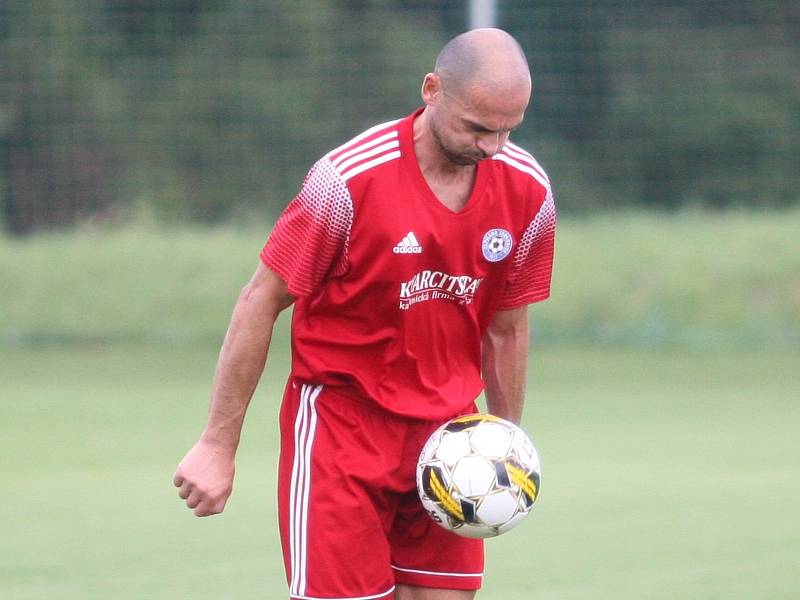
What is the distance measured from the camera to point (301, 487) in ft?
13.3

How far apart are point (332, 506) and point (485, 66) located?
3.95 ft

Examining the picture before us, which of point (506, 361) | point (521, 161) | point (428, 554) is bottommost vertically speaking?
point (428, 554)

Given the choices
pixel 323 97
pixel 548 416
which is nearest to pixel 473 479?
pixel 548 416

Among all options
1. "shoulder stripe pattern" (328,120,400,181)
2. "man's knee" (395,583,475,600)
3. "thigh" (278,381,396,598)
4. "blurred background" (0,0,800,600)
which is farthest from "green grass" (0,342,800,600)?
"shoulder stripe pattern" (328,120,400,181)

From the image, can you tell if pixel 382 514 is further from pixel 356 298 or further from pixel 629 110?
pixel 629 110

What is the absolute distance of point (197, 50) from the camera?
14492 mm

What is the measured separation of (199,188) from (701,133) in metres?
4.76

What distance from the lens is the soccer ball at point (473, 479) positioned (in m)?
3.98

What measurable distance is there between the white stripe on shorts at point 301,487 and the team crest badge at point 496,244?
→ 23.0 inches

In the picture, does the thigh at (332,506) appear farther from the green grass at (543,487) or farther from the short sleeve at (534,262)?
the green grass at (543,487)

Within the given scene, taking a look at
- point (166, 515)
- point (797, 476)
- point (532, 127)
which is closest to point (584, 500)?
point (797, 476)

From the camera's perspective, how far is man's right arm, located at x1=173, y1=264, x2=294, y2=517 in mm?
3955

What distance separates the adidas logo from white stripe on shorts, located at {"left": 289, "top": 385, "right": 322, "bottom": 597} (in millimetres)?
483

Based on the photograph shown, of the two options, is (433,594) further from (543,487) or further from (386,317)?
(543,487)
